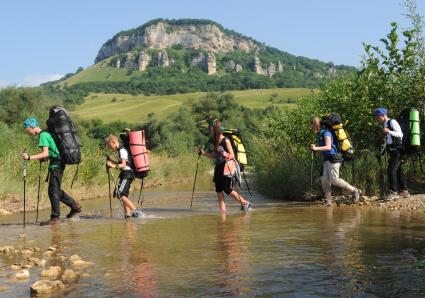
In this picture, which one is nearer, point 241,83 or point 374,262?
point 374,262

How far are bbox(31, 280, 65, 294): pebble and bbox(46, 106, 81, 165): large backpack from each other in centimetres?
550

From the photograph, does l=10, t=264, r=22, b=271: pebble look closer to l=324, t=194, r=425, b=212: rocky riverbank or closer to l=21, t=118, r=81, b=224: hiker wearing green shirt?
l=21, t=118, r=81, b=224: hiker wearing green shirt

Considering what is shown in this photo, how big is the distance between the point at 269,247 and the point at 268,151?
1151cm

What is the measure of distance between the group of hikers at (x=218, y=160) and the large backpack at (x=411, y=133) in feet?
0.69

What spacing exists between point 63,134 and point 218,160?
3.47 metres

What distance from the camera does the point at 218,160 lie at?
12508 mm

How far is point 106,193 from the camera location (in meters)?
20.3

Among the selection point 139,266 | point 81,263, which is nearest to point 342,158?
point 139,266

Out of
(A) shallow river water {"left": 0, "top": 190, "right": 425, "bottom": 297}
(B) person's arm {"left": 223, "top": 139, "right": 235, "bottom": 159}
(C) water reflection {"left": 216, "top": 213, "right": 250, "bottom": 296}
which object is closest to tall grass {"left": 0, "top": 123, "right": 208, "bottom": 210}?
(A) shallow river water {"left": 0, "top": 190, "right": 425, "bottom": 297}

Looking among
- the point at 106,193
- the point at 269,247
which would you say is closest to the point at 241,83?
the point at 106,193

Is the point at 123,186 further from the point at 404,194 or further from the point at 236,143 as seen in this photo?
the point at 404,194

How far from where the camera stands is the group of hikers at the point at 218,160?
11211 mm

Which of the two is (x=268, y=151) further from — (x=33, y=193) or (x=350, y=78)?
(x=33, y=193)

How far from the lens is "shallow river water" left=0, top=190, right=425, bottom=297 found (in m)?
5.71
